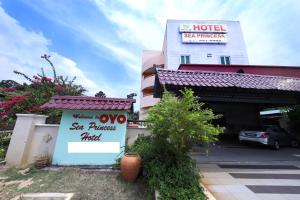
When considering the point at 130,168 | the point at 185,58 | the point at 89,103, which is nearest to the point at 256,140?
the point at 130,168

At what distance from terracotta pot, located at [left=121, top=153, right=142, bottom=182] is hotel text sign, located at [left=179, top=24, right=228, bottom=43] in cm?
1843

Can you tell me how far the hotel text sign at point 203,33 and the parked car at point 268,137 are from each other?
44.1 feet

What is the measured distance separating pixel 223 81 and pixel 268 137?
217 inches

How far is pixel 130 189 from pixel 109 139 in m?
2.03

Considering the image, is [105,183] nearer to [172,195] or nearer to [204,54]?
[172,195]

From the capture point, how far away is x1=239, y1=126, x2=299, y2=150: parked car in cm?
955

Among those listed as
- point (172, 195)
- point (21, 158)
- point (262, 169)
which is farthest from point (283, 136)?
point (21, 158)

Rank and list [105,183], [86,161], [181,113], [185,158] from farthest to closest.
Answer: [86,161] < [105,183] < [185,158] < [181,113]

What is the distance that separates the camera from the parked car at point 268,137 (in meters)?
9.55

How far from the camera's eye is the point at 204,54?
65.0ft

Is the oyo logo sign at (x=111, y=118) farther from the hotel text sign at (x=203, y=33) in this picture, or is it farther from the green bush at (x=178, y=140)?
the hotel text sign at (x=203, y=33)

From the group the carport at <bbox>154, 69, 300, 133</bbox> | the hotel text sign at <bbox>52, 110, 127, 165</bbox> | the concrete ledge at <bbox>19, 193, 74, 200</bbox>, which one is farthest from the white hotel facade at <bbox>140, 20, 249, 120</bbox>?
the concrete ledge at <bbox>19, 193, 74, 200</bbox>

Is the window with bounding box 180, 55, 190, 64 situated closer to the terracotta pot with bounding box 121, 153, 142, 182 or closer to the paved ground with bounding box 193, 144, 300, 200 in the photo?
the paved ground with bounding box 193, 144, 300, 200

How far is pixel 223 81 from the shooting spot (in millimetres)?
6887
